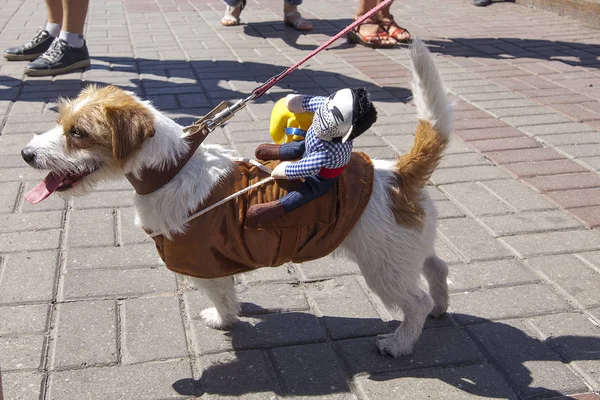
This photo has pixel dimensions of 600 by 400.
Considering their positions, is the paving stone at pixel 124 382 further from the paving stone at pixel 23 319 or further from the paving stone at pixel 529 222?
the paving stone at pixel 529 222

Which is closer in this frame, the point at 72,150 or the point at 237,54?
the point at 72,150

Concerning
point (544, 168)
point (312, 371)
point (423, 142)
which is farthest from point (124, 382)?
point (544, 168)

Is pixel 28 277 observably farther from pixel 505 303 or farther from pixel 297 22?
pixel 297 22

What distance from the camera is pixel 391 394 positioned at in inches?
106

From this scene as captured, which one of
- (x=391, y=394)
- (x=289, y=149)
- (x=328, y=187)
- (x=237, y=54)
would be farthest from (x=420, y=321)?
(x=237, y=54)

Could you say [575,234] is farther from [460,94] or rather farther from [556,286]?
[460,94]

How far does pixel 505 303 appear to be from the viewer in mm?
3293

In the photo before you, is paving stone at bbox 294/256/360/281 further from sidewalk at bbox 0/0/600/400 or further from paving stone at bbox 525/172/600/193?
paving stone at bbox 525/172/600/193

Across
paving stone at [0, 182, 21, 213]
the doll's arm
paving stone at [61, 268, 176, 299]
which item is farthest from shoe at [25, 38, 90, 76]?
the doll's arm

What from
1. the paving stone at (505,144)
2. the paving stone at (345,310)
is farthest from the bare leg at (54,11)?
the paving stone at (345,310)

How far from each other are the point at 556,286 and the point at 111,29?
23.8ft

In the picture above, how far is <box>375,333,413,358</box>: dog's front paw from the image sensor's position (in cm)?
291

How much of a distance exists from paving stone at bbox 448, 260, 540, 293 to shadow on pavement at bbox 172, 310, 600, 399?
28 cm

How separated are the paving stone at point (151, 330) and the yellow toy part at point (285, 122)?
1.01 meters
